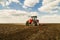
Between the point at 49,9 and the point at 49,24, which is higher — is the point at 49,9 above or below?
above

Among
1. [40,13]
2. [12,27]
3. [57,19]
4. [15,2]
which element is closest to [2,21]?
[12,27]

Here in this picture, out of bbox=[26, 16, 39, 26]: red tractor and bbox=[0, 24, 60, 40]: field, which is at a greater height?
bbox=[26, 16, 39, 26]: red tractor

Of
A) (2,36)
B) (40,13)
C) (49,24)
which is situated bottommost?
(2,36)

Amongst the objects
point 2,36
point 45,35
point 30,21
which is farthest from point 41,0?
point 2,36

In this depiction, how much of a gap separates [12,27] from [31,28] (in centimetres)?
33

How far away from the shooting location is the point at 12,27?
9.32 ft

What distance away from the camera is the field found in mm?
2746

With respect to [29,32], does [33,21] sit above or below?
above

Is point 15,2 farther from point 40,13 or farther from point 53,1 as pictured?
point 53,1

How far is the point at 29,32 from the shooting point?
2803mm

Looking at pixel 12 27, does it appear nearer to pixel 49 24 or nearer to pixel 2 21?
pixel 2 21

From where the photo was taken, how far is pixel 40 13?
2.85 m

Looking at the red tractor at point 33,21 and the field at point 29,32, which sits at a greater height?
the red tractor at point 33,21

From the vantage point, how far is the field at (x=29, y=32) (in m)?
2.75
